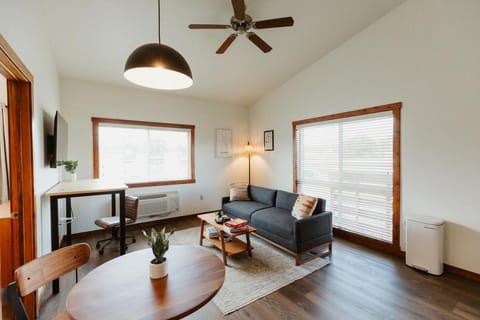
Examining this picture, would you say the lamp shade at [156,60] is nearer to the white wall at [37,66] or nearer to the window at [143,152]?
the white wall at [37,66]

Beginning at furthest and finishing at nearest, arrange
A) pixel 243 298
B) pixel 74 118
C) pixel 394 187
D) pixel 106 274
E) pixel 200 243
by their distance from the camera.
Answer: pixel 74 118 < pixel 200 243 < pixel 394 187 < pixel 243 298 < pixel 106 274

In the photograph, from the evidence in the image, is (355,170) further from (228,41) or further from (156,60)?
(156,60)

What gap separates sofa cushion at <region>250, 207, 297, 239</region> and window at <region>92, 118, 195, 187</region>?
201 centimetres

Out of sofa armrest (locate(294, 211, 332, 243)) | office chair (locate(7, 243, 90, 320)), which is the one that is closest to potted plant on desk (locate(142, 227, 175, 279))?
office chair (locate(7, 243, 90, 320))

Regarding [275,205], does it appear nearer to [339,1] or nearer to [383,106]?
[383,106]

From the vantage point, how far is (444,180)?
273 cm

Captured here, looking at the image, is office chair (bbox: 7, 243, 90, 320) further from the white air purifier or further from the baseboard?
the baseboard

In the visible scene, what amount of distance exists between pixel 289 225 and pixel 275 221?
0.26 m

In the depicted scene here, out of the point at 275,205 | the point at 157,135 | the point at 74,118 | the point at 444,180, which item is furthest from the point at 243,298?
the point at 74,118

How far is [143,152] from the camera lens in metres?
4.48

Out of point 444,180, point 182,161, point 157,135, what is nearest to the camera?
point 444,180

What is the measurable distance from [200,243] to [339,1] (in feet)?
12.7

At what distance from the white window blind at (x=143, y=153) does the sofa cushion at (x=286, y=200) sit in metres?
2.10

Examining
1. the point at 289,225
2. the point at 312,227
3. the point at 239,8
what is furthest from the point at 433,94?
the point at 239,8
